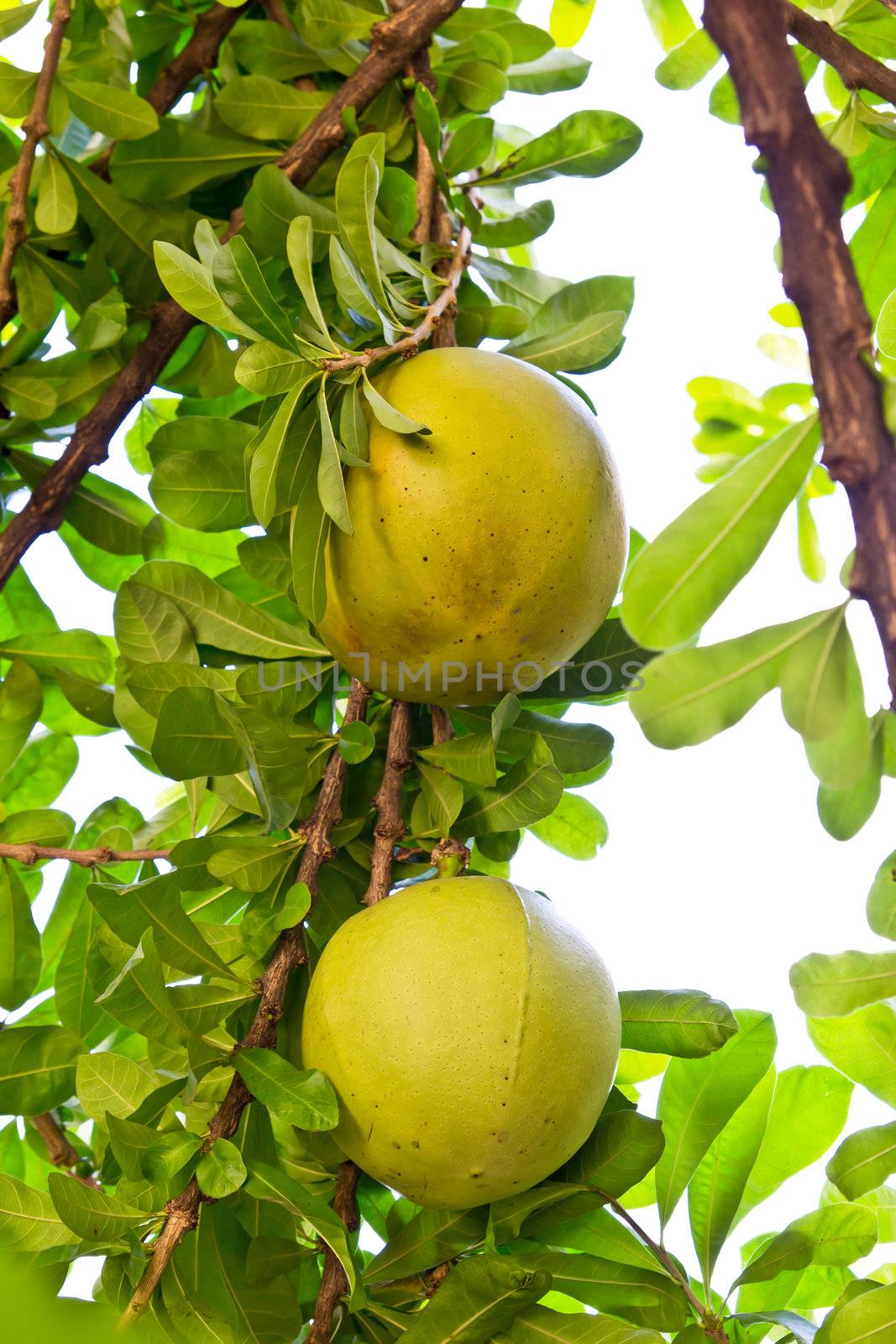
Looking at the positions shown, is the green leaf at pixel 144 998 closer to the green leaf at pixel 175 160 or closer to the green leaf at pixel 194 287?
the green leaf at pixel 194 287

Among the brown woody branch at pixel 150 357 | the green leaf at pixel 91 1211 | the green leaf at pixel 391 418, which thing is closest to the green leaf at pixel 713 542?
the green leaf at pixel 391 418

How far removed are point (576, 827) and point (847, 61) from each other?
0.59 metres

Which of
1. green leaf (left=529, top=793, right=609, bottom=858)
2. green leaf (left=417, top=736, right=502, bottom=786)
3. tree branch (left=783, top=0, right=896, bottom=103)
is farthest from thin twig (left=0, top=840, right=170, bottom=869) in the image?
tree branch (left=783, top=0, right=896, bottom=103)

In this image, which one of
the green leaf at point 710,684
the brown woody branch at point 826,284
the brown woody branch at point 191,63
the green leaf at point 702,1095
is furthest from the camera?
the brown woody branch at point 191,63

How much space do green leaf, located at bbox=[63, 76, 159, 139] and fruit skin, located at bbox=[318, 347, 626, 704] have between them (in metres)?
0.39

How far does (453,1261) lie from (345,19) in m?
0.96

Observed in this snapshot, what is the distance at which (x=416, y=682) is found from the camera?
749mm

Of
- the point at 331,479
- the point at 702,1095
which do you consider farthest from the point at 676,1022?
A: the point at 331,479

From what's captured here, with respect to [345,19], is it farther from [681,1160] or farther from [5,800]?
[681,1160]

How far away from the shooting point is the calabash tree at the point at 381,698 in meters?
0.63

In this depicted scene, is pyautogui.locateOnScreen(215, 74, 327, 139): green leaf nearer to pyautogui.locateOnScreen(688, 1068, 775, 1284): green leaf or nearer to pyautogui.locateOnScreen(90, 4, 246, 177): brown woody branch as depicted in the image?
pyautogui.locateOnScreen(90, 4, 246, 177): brown woody branch

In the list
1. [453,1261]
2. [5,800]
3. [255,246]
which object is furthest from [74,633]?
[453,1261]

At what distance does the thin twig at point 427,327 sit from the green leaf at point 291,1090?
0.41 m

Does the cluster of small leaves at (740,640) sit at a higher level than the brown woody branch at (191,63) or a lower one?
lower
